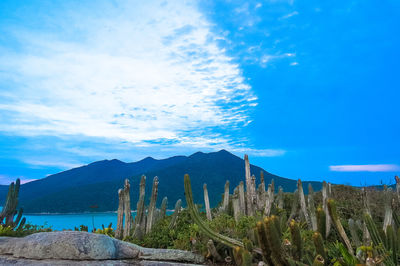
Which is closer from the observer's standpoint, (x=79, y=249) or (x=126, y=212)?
(x=79, y=249)

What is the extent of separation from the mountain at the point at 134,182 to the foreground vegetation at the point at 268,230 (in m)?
25.8

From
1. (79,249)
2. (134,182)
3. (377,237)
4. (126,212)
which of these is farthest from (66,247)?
(134,182)

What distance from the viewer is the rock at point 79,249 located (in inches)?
275

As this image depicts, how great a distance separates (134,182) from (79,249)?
5104 cm

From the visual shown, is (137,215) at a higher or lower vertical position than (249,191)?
lower

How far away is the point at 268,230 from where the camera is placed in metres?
4.80

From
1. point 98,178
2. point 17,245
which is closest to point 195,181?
point 98,178

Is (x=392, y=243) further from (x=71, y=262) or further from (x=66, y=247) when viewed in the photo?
(x=66, y=247)

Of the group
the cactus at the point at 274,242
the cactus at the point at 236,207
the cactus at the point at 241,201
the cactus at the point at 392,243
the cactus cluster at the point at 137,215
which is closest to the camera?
the cactus at the point at 274,242

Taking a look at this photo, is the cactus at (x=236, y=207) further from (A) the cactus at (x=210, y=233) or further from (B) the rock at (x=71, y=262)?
(B) the rock at (x=71, y=262)

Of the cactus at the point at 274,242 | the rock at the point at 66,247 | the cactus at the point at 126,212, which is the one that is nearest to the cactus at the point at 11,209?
the cactus at the point at 126,212

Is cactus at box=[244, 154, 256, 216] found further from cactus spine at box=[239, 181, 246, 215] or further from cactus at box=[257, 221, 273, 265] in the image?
cactus at box=[257, 221, 273, 265]

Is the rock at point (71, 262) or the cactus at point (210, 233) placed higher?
the cactus at point (210, 233)

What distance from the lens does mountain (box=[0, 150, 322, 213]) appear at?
5184cm
